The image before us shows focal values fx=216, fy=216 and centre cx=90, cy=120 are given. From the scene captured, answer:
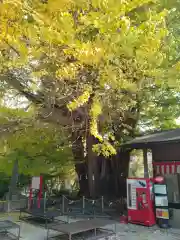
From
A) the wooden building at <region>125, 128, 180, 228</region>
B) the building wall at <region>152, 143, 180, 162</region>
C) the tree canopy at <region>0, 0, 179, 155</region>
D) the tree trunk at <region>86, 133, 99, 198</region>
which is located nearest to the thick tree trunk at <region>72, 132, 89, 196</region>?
the tree trunk at <region>86, 133, 99, 198</region>

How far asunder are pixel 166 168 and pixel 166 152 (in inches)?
25.0

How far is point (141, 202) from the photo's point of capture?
7.93m

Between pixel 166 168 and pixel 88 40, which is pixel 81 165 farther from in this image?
pixel 88 40

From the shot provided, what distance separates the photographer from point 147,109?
35.5ft

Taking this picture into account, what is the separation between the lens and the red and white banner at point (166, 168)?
8.32 m

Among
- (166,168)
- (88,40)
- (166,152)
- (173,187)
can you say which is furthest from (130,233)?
(88,40)

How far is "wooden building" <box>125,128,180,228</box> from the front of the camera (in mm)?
7784

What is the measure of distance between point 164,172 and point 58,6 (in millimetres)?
7377

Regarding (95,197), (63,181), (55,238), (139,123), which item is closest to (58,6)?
A: (55,238)

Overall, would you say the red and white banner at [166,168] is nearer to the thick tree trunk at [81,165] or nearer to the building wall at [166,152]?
the building wall at [166,152]

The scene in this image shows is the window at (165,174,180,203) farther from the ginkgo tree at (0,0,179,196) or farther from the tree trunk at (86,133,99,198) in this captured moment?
the ginkgo tree at (0,0,179,196)

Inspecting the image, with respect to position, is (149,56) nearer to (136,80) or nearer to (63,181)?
(136,80)

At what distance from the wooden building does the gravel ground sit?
2.95 feet

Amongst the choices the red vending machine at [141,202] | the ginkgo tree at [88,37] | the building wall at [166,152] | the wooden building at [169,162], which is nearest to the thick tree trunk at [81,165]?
the wooden building at [169,162]
